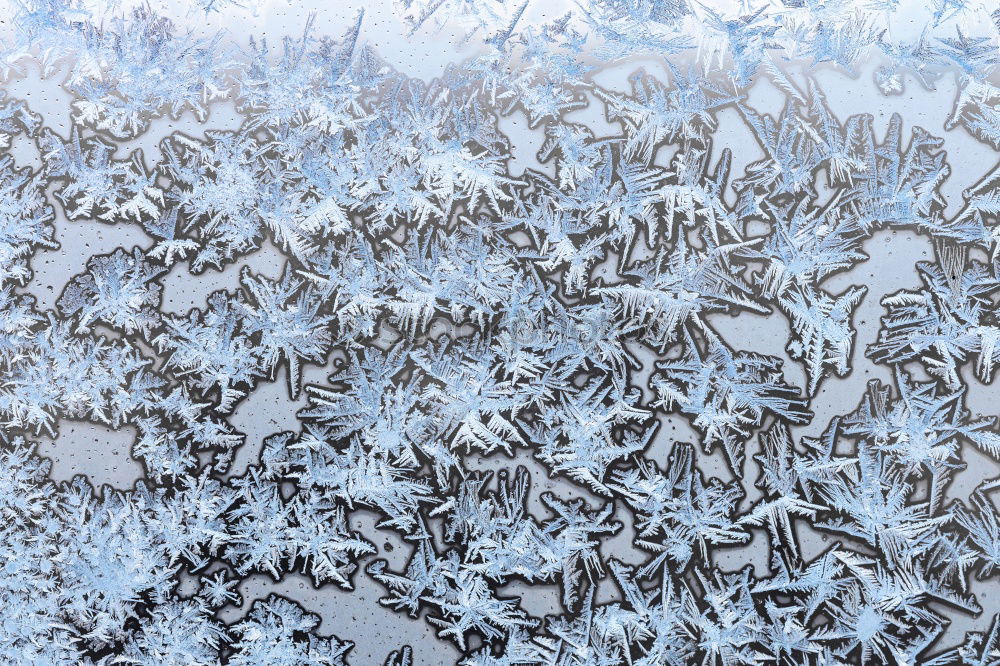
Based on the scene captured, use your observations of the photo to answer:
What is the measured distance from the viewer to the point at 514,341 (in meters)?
0.56

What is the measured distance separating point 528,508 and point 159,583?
35 centimetres

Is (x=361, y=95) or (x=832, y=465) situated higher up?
(x=361, y=95)

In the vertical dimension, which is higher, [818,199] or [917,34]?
[917,34]

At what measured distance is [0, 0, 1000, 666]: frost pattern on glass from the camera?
534 millimetres

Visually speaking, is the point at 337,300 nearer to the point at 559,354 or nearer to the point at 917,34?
the point at 559,354

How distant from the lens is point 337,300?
566 mm

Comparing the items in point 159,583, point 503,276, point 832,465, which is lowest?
point 159,583

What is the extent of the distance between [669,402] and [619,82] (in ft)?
1.04

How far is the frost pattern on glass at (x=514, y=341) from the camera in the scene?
1.75 feet

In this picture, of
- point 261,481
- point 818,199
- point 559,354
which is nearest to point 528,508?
point 559,354

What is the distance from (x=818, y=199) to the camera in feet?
1.84

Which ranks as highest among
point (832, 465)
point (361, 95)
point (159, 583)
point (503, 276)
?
point (361, 95)

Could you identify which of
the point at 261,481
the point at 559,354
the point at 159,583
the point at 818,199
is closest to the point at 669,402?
the point at 559,354

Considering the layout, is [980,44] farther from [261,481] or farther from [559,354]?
[261,481]
